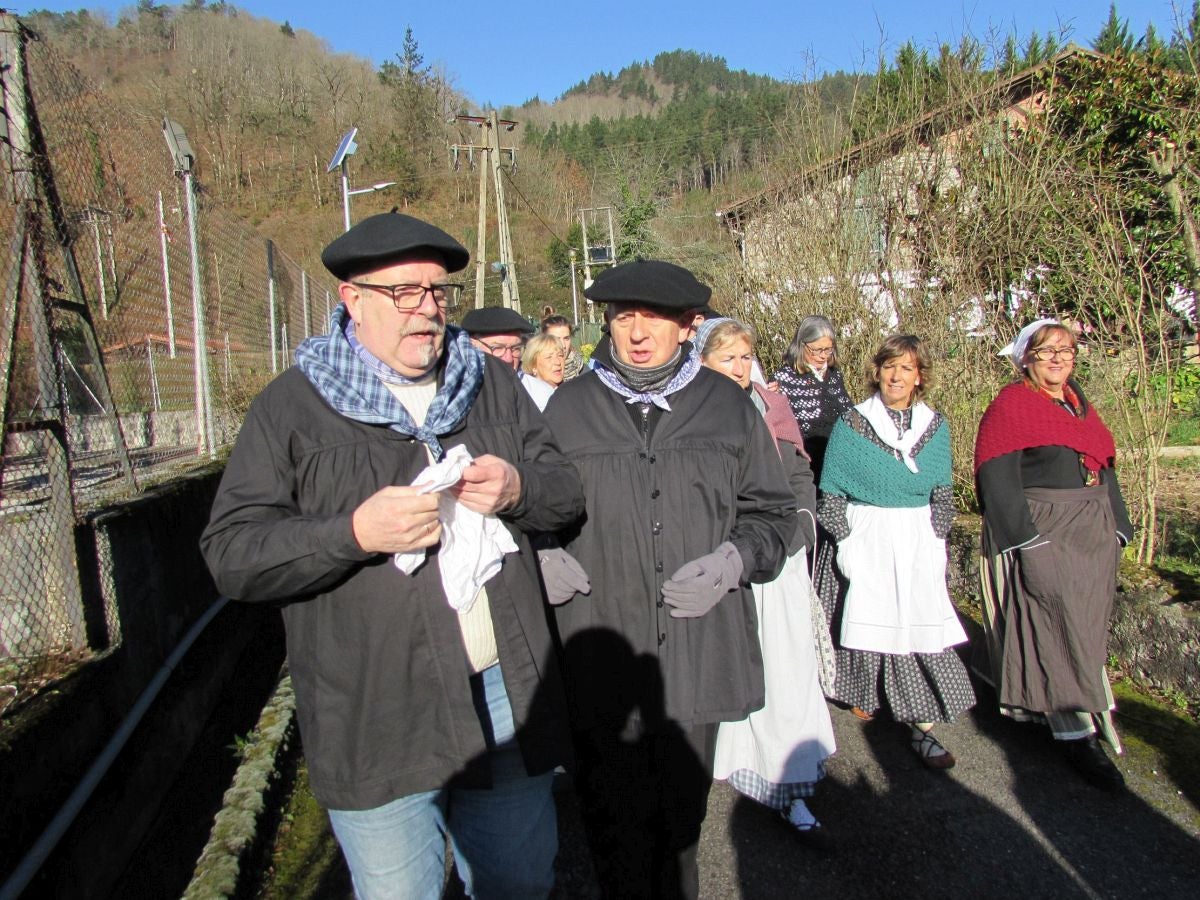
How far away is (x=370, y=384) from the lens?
185 centimetres

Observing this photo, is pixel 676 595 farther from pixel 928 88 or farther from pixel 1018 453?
pixel 928 88

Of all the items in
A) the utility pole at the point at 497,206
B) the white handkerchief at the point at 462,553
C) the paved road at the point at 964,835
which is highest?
the utility pole at the point at 497,206

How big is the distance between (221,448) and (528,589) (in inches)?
201

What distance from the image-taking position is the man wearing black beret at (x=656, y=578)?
2.32 metres

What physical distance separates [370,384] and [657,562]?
3.17 feet

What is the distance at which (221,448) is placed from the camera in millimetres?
6285

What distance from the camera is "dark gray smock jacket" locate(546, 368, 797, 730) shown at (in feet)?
7.61

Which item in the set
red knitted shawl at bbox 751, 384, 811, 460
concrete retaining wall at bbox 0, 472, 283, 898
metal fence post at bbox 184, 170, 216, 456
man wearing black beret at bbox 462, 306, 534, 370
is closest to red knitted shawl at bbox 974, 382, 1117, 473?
red knitted shawl at bbox 751, 384, 811, 460

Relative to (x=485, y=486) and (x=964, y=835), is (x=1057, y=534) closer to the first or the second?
(x=964, y=835)

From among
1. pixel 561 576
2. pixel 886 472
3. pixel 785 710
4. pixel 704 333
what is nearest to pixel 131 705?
pixel 561 576

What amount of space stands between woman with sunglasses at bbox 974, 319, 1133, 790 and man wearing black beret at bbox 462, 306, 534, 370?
9.97 feet

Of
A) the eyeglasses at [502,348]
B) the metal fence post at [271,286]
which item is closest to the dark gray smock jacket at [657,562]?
the eyeglasses at [502,348]

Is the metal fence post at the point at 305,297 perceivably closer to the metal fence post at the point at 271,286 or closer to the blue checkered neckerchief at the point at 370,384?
the metal fence post at the point at 271,286

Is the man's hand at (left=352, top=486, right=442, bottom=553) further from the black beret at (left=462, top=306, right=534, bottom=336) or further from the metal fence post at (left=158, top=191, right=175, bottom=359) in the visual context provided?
the metal fence post at (left=158, top=191, right=175, bottom=359)
